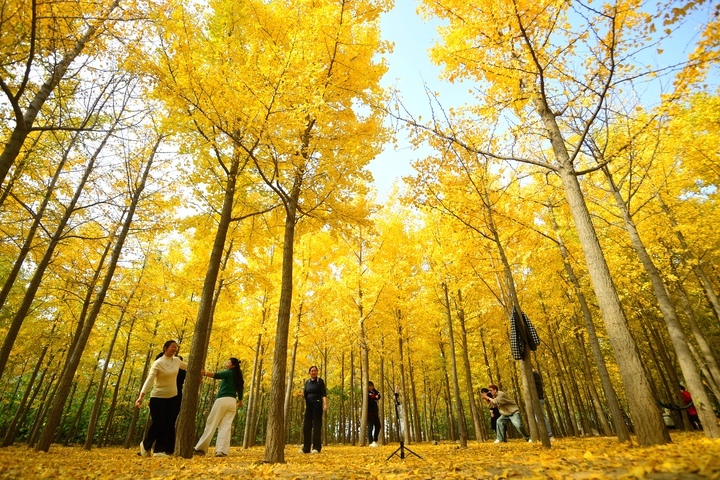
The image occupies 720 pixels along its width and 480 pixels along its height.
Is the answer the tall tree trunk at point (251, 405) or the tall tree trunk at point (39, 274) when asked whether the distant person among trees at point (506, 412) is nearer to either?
the tall tree trunk at point (251, 405)

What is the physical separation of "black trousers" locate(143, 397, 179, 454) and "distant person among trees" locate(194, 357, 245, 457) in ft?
1.52

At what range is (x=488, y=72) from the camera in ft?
18.4

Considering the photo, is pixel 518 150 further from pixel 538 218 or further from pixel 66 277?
pixel 66 277

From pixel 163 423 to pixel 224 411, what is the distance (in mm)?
908

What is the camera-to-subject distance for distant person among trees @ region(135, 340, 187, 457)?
17.5ft

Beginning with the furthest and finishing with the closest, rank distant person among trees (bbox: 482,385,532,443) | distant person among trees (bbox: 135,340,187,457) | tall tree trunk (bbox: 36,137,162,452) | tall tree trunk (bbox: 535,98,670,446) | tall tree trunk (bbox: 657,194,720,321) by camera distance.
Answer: tall tree trunk (bbox: 657,194,720,321)
distant person among trees (bbox: 482,385,532,443)
tall tree trunk (bbox: 36,137,162,452)
distant person among trees (bbox: 135,340,187,457)
tall tree trunk (bbox: 535,98,670,446)

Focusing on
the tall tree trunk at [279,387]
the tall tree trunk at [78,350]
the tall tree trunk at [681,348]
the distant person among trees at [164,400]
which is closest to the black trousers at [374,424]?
the distant person among trees at [164,400]

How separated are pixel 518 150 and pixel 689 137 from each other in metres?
5.78

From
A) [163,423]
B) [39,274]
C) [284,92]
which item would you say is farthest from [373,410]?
[284,92]

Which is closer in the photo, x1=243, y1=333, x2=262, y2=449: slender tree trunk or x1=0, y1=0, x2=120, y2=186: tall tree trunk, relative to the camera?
x1=0, y1=0, x2=120, y2=186: tall tree trunk

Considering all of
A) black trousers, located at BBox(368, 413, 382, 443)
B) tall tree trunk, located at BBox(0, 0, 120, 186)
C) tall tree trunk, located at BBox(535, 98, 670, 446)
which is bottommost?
black trousers, located at BBox(368, 413, 382, 443)

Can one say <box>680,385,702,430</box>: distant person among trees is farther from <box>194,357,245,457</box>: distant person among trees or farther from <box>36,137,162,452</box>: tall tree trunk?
<box>36,137,162,452</box>: tall tree trunk

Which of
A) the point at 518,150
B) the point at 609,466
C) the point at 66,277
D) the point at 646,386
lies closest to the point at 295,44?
the point at 518,150

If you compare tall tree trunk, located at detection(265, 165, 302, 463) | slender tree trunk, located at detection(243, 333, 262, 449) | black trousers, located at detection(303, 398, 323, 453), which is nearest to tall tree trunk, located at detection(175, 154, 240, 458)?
tall tree trunk, located at detection(265, 165, 302, 463)
